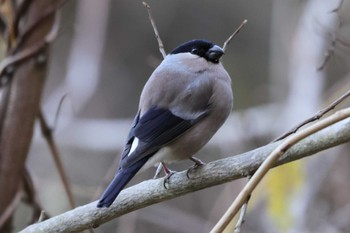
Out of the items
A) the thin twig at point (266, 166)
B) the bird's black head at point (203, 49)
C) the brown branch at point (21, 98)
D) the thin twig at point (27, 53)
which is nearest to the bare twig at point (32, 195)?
the brown branch at point (21, 98)

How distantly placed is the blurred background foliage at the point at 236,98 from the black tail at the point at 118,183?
1.90ft

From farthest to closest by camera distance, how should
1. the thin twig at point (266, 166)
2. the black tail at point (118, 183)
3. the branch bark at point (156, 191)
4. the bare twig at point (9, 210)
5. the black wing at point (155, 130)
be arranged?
1. the bare twig at point (9, 210)
2. the black wing at point (155, 130)
3. the black tail at point (118, 183)
4. the branch bark at point (156, 191)
5. the thin twig at point (266, 166)

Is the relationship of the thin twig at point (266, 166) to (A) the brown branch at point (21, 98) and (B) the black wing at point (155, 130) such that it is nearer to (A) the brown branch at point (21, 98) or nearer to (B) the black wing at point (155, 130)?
(B) the black wing at point (155, 130)

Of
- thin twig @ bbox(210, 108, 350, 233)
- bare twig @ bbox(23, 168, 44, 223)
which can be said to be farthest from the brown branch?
thin twig @ bbox(210, 108, 350, 233)

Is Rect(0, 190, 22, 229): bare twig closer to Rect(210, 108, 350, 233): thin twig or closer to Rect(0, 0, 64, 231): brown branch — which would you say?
Rect(0, 0, 64, 231): brown branch

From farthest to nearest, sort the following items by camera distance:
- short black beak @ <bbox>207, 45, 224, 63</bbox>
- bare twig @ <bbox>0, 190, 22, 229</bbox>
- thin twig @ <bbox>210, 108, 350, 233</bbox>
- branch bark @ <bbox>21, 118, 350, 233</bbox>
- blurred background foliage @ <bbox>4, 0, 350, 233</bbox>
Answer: blurred background foliage @ <bbox>4, 0, 350, 233</bbox> < short black beak @ <bbox>207, 45, 224, 63</bbox> < bare twig @ <bbox>0, 190, 22, 229</bbox> < branch bark @ <bbox>21, 118, 350, 233</bbox> < thin twig @ <bbox>210, 108, 350, 233</bbox>

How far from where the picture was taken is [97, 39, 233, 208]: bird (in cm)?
222

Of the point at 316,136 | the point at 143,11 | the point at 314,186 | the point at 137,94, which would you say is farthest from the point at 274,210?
the point at 143,11

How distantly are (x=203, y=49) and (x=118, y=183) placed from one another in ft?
2.70

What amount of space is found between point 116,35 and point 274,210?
406cm

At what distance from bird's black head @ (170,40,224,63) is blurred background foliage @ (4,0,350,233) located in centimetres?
25

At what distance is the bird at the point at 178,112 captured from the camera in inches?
87.4

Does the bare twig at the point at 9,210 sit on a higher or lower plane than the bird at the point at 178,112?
lower

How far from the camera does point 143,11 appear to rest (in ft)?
21.4
